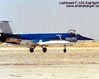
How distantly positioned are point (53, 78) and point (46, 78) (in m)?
0.22

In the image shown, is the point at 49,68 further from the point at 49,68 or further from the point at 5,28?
the point at 5,28

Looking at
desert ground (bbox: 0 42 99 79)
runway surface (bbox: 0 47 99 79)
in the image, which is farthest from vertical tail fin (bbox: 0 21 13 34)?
runway surface (bbox: 0 47 99 79)

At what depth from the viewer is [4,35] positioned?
5303 cm

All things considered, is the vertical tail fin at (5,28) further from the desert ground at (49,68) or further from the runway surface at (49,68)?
the runway surface at (49,68)

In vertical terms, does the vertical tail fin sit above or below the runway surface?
below

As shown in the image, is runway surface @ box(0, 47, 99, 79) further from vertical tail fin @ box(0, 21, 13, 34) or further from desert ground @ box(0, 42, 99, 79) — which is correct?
A: vertical tail fin @ box(0, 21, 13, 34)

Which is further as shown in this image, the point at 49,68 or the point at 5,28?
the point at 5,28

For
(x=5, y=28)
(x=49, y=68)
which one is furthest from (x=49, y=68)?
(x=5, y=28)

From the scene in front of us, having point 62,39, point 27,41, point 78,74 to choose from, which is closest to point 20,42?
point 27,41

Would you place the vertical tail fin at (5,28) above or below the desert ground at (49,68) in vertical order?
below

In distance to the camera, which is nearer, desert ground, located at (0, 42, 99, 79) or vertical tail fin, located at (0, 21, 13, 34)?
desert ground, located at (0, 42, 99, 79)

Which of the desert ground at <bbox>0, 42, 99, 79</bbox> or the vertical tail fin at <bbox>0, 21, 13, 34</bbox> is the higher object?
the desert ground at <bbox>0, 42, 99, 79</bbox>

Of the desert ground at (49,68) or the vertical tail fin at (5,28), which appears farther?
the vertical tail fin at (5,28)

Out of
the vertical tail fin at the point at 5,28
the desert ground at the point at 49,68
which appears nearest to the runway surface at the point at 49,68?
the desert ground at the point at 49,68
